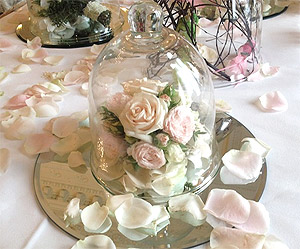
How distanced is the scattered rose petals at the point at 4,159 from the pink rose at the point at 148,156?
0.25 m

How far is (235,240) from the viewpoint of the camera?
2.03ft

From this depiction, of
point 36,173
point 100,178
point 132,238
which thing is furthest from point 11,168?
point 132,238

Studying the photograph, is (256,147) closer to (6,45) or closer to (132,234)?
(132,234)

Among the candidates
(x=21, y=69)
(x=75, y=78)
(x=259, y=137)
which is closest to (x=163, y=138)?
(x=259, y=137)

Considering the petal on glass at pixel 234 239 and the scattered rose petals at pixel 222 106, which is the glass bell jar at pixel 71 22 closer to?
the scattered rose petals at pixel 222 106

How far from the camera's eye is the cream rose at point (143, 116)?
0.66 m

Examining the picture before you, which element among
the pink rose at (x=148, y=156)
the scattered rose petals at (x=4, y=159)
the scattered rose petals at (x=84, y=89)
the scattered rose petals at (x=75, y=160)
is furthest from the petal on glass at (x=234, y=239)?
the scattered rose petals at (x=84, y=89)

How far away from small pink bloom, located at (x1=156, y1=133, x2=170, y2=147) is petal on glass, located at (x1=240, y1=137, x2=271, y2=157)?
0.17 m

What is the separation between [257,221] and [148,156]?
168 mm

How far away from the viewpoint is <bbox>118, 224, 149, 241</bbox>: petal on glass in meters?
0.64

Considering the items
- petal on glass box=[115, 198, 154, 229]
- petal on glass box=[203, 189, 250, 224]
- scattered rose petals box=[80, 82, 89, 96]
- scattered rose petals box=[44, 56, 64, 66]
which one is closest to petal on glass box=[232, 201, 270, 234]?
petal on glass box=[203, 189, 250, 224]

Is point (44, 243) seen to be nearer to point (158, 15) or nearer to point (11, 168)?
point (11, 168)

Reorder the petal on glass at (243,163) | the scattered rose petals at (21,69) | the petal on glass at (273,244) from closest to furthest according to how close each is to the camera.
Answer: the petal on glass at (273,244)
the petal on glass at (243,163)
the scattered rose petals at (21,69)

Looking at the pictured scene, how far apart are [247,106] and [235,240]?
364 millimetres
